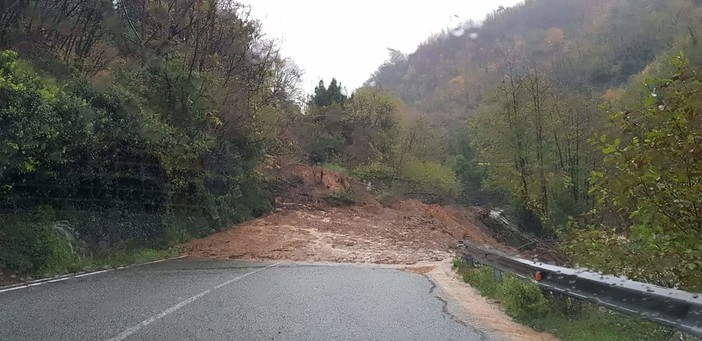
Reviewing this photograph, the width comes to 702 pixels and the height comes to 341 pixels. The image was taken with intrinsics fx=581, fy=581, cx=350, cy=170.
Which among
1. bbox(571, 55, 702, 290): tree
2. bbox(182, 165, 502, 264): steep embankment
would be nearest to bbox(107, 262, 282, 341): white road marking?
bbox(571, 55, 702, 290): tree

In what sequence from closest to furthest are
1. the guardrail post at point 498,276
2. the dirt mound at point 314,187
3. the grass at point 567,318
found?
the grass at point 567,318 < the guardrail post at point 498,276 < the dirt mound at point 314,187

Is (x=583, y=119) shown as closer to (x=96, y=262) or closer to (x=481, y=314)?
(x=96, y=262)

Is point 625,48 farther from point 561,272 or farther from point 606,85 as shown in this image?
point 561,272

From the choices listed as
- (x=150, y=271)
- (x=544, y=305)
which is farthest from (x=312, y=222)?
(x=544, y=305)

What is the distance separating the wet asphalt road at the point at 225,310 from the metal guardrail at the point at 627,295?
1.38 meters

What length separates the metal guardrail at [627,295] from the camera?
197 inches

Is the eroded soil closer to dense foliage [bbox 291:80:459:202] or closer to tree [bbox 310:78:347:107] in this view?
dense foliage [bbox 291:80:459:202]

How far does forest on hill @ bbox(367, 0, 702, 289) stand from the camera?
22.9 feet

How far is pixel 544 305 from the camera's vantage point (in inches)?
323

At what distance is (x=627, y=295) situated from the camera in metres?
6.04

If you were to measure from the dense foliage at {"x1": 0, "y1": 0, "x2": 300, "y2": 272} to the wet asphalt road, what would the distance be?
390 centimetres

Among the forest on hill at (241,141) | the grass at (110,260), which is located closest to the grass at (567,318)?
the forest on hill at (241,141)

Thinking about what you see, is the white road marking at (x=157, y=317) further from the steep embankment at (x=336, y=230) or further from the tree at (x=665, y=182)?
the steep embankment at (x=336, y=230)

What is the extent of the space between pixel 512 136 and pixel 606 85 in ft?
95.2
